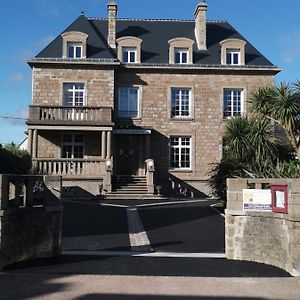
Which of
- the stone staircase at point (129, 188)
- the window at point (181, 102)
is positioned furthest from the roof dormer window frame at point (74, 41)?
the stone staircase at point (129, 188)

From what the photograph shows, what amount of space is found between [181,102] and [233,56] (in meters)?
4.45

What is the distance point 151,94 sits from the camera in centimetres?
2884

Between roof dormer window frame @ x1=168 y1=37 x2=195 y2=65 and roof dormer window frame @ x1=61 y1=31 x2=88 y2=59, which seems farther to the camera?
roof dormer window frame @ x1=168 y1=37 x2=195 y2=65

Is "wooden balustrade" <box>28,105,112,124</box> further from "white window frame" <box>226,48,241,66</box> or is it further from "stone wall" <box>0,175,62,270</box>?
"stone wall" <box>0,175,62,270</box>

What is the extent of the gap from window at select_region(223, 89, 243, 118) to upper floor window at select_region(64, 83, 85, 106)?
349 inches

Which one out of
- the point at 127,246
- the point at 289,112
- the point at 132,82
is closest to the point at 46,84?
the point at 132,82

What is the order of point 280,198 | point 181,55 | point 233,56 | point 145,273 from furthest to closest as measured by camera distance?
1. point 233,56
2. point 181,55
3. point 280,198
4. point 145,273

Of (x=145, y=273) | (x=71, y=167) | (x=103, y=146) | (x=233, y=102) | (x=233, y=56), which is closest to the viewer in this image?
(x=145, y=273)

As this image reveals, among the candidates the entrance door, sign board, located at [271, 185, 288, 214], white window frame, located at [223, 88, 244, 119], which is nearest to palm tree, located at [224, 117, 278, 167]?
sign board, located at [271, 185, 288, 214]

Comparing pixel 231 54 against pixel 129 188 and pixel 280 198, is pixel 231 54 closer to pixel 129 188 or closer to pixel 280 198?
pixel 129 188

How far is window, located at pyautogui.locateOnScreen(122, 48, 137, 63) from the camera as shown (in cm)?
2931

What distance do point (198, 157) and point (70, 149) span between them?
7759 millimetres

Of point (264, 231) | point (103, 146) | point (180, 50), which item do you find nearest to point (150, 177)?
point (103, 146)

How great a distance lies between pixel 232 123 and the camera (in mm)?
19047
